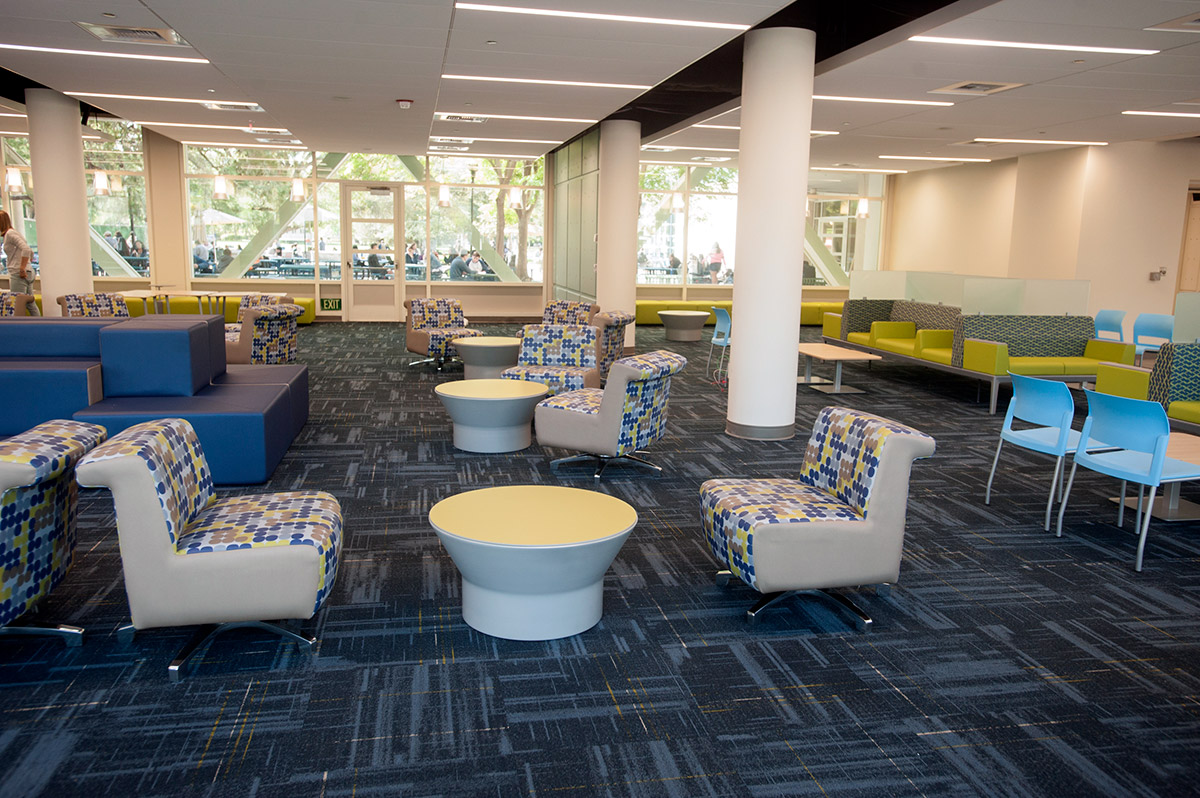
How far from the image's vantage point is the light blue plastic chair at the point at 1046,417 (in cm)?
513

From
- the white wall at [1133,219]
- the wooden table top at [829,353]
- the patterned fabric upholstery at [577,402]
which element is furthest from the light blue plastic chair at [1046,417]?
the white wall at [1133,219]

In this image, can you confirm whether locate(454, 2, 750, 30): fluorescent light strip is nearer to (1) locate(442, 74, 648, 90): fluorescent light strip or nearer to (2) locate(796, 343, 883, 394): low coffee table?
(1) locate(442, 74, 648, 90): fluorescent light strip

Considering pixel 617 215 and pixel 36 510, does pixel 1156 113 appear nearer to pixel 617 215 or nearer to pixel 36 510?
pixel 617 215

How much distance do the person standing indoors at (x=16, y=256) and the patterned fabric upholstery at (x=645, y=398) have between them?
28.2 ft

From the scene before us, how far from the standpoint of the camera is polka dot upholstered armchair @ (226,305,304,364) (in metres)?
9.34

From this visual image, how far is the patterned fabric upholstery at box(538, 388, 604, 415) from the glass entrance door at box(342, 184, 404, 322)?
1145cm

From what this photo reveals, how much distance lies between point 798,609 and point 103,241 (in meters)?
16.2

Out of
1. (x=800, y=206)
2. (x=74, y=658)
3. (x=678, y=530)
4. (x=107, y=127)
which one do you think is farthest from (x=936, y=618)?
(x=107, y=127)

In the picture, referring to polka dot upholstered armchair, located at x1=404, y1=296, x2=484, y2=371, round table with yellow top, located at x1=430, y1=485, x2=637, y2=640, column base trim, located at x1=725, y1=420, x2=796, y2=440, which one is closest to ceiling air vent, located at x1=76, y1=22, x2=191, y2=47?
polka dot upholstered armchair, located at x1=404, y1=296, x2=484, y2=371

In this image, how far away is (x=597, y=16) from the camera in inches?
240

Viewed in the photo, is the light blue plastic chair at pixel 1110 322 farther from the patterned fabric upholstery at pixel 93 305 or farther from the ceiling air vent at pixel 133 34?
the patterned fabric upholstery at pixel 93 305

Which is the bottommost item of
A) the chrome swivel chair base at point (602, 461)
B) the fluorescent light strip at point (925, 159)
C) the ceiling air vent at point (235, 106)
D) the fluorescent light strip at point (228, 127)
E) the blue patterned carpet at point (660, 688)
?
the blue patterned carpet at point (660, 688)

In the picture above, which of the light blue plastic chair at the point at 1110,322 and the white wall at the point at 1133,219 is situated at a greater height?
the white wall at the point at 1133,219

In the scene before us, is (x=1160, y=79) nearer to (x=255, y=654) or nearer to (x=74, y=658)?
(x=255, y=654)
